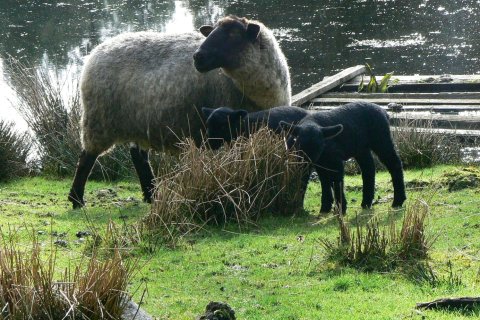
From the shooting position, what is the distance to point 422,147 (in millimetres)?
→ 14602

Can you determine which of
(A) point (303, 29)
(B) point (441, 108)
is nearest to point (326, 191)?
→ (B) point (441, 108)

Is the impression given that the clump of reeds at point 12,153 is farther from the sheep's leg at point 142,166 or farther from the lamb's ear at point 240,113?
the lamb's ear at point 240,113

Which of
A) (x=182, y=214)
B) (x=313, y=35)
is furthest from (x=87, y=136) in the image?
(x=313, y=35)

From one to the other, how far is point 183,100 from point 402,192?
3.30 metres

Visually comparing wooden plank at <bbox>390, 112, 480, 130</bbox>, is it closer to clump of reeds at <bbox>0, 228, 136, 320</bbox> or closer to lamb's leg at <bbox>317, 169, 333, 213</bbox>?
lamb's leg at <bbox>317, 169, 333, 213</bbox>

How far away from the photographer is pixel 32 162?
55.1 feet

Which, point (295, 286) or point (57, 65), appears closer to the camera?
point (295, 286)

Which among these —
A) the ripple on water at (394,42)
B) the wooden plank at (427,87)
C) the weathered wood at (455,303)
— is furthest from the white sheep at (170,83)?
the ripple on water at (394,42)

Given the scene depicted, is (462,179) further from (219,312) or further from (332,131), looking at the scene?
(219,312)

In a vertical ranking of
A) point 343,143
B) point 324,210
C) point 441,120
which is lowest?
point 441,120

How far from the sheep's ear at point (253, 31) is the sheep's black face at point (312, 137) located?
7.19ft

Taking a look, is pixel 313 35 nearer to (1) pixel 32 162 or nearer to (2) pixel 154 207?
(1) pixel 32 162

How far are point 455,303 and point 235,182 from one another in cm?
425

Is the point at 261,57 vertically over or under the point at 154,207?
over
